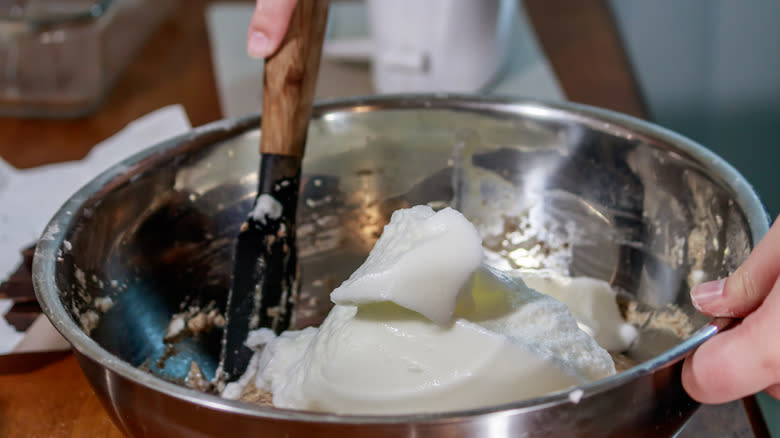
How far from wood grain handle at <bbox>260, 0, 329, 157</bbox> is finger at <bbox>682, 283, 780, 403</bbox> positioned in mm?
375

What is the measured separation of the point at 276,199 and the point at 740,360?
386 millimetres

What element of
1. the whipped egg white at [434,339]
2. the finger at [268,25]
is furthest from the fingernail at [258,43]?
the whipped egg white at [434,339]

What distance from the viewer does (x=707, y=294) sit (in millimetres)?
404

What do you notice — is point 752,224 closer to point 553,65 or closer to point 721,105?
point 721,105

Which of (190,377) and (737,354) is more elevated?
(737,354)

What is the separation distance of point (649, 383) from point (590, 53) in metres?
1.02

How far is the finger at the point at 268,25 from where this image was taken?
583 mm

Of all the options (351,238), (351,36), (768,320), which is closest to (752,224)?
(768,320)

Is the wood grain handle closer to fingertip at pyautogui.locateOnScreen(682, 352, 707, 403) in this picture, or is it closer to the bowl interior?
the bowl interior

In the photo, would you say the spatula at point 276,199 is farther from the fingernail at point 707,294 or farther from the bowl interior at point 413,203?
the fingernail at point 707,294

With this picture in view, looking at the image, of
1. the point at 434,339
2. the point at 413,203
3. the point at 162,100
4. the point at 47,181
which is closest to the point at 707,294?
the point at 434,339

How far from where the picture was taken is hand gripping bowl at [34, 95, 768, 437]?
54 cm

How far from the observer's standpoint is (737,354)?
14.0 inches

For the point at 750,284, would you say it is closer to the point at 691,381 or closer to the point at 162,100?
the point at 691,381
